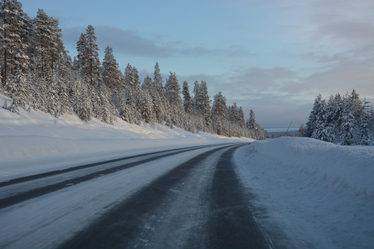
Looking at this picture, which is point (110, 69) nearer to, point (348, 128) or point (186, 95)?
point (186, 95)

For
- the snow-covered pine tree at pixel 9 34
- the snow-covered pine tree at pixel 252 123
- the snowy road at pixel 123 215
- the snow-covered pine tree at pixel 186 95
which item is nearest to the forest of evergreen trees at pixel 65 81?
the snow-covered pine tree at pixel 9 34

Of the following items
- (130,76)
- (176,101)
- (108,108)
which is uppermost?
(130,76)

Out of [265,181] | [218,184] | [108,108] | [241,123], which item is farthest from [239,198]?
[241,123]

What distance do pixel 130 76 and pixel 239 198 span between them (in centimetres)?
5480

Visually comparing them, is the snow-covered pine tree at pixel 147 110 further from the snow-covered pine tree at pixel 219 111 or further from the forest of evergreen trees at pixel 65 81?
the snow-covered pine tree at pixel 219 111

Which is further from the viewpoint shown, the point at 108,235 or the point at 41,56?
the point at 41,56

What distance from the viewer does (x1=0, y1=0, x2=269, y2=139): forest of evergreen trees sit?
21.0 meters

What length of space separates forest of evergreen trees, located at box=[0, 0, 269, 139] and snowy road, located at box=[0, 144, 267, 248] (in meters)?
17.4

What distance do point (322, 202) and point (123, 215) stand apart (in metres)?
4.17

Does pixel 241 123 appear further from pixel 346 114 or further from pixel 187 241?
pixel 187 241

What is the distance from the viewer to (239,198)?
15.3 feet

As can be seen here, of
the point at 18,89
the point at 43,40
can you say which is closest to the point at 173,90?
the point at 43,40

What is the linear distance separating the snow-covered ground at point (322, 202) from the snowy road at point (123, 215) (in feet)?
1.60

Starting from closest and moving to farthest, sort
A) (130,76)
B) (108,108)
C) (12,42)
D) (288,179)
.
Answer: (288,179) → (12,42) → (108,108) → (130,76)
